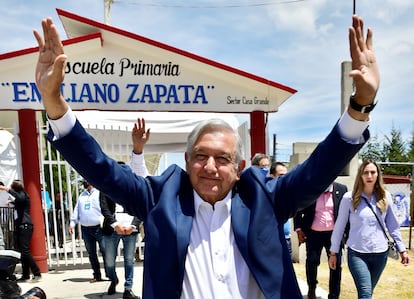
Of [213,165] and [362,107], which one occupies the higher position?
[362,107]

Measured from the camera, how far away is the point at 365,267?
3775 mm

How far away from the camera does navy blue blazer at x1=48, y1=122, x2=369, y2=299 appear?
1.51 metres

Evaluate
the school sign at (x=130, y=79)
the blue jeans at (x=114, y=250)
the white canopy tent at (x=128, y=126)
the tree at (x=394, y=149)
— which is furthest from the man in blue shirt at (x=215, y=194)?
the tree at (x=394, y=149)

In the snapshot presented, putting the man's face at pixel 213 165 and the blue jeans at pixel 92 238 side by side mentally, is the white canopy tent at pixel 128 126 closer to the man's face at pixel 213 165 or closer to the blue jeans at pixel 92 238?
the blue jeans at pixel 92 238

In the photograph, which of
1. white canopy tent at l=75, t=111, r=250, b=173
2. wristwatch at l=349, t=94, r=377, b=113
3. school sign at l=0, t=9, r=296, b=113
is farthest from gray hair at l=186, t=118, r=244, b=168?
school sign at l=0, t=9, r=296, b=113

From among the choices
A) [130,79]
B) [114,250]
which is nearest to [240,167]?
[114,250]

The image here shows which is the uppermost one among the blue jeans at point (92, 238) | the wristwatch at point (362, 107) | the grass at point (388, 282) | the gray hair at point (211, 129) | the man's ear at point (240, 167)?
the wristwatch at point (362, 107)

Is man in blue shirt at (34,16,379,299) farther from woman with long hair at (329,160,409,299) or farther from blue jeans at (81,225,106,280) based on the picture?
blue jeans at (81,225,106,280)

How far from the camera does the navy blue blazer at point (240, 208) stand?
4.94 feet

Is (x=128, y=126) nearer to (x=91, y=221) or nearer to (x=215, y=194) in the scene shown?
(x=91, y=221)

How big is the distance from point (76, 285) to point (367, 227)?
4.33 meters

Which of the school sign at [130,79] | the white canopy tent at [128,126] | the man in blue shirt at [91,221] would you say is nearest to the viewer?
the man in blue shirt at [91,221]

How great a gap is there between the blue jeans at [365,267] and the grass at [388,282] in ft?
5.42

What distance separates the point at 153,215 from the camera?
1616 mm
